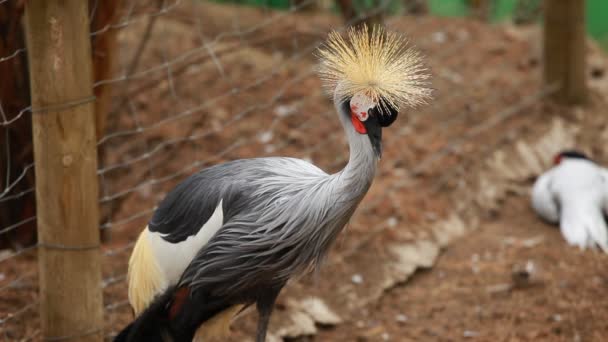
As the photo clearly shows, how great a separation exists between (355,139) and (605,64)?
13.5 feet

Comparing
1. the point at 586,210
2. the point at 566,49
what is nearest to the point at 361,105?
the point at 586,210

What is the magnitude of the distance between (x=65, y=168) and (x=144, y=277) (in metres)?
0.40

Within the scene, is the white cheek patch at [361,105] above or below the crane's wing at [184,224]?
above

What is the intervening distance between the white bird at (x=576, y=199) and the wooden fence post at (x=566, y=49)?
91 centimetres

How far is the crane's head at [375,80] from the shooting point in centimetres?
209

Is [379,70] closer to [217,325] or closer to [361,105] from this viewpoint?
[361,105]

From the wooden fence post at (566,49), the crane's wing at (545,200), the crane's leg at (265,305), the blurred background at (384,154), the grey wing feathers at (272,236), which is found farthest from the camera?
the wooden fence post at (566,49)

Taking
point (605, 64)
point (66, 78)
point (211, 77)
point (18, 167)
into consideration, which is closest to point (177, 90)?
point (211, 77)

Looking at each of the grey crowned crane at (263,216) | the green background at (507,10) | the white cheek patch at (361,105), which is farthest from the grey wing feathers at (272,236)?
the green background at (507,10)

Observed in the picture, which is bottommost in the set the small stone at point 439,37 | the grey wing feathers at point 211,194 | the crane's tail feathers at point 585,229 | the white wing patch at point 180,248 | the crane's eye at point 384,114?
the crane's tail feathers at point 585,229

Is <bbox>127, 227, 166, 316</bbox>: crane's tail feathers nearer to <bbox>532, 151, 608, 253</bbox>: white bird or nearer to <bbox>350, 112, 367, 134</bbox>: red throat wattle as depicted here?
<bbox>350, 112, 367, 134</bbox>: red throat wattle

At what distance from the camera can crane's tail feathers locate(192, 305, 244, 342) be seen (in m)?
2.54

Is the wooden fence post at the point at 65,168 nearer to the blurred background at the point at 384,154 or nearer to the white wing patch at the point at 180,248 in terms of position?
the blurred background at the point at 384,154

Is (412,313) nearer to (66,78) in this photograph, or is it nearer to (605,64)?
(66,78)
